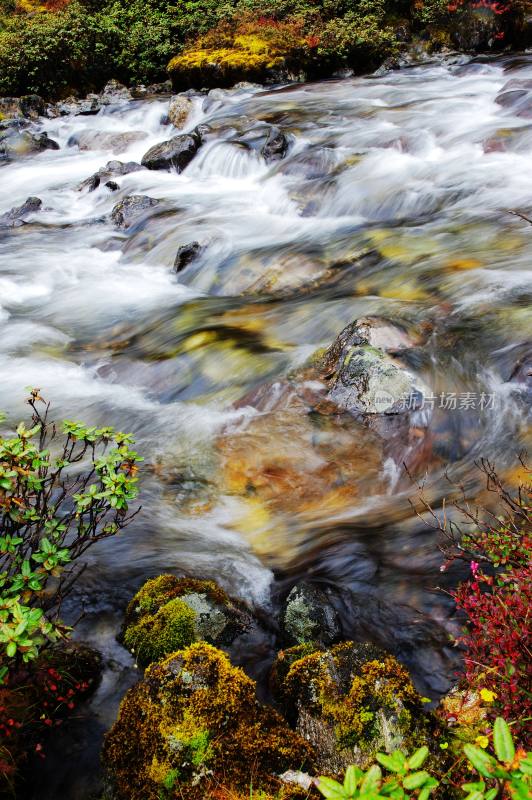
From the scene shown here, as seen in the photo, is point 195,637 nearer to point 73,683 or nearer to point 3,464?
point 73,683

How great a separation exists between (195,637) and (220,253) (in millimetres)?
6804

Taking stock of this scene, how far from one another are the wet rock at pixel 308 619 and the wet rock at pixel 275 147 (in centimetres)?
1008

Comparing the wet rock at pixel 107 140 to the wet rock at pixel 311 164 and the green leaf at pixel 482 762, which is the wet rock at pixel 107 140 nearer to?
the wet rock at pixel 311 164

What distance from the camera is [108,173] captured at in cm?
1323

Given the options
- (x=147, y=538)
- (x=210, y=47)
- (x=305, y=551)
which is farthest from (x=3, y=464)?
(x=210, y=47)

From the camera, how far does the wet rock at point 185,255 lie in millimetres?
8930

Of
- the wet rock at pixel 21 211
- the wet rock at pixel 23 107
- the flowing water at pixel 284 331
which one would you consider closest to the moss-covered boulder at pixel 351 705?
the flowing water at pixel 284 331

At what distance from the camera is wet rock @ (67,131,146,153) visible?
1597 centimetres

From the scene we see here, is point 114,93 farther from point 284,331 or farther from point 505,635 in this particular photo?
point 505,635

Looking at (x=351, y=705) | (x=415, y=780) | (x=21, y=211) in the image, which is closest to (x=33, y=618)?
(x=351, y=705)

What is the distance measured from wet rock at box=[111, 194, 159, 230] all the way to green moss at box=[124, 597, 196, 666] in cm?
884

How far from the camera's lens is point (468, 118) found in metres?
11.7

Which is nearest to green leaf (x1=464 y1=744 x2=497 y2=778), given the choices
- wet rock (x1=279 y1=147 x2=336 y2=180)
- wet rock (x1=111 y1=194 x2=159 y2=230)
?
wet rock (x1=279 y1=147 x2=336 y2=180)

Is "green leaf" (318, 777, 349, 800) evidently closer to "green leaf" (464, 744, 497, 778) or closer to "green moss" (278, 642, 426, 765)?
"green leaf" (464, 744, 497, 778)
